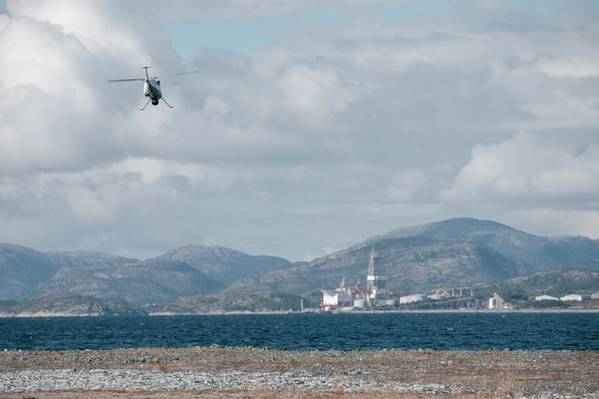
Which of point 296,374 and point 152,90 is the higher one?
point 152,90

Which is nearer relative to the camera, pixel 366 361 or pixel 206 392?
pixel 206 392

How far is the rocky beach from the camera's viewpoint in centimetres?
6625

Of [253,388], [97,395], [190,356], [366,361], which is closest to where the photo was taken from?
[97,395]

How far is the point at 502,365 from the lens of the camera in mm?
88000

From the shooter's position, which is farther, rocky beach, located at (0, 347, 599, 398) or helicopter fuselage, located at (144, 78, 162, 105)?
helicopter fuselage, located at (144, 78, 162, 105)

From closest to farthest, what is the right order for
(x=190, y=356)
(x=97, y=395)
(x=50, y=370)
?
1. (x=97, y=395)
2. (x=50, y=370)
3. (x=190, y=356)

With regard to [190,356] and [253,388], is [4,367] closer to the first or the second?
[190,356]

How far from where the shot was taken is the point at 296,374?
260ft

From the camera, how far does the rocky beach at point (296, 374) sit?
66250 mm

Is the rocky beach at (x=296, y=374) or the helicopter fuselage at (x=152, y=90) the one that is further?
the helicopter fuselage at (x=152, y=90)

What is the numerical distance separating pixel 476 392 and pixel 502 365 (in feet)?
73.6

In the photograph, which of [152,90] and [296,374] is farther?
[152,90]

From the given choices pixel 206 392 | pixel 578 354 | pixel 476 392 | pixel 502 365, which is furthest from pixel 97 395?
pixel 578 354

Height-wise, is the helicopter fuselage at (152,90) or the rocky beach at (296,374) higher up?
the helicopter fuselage at (152,90)
